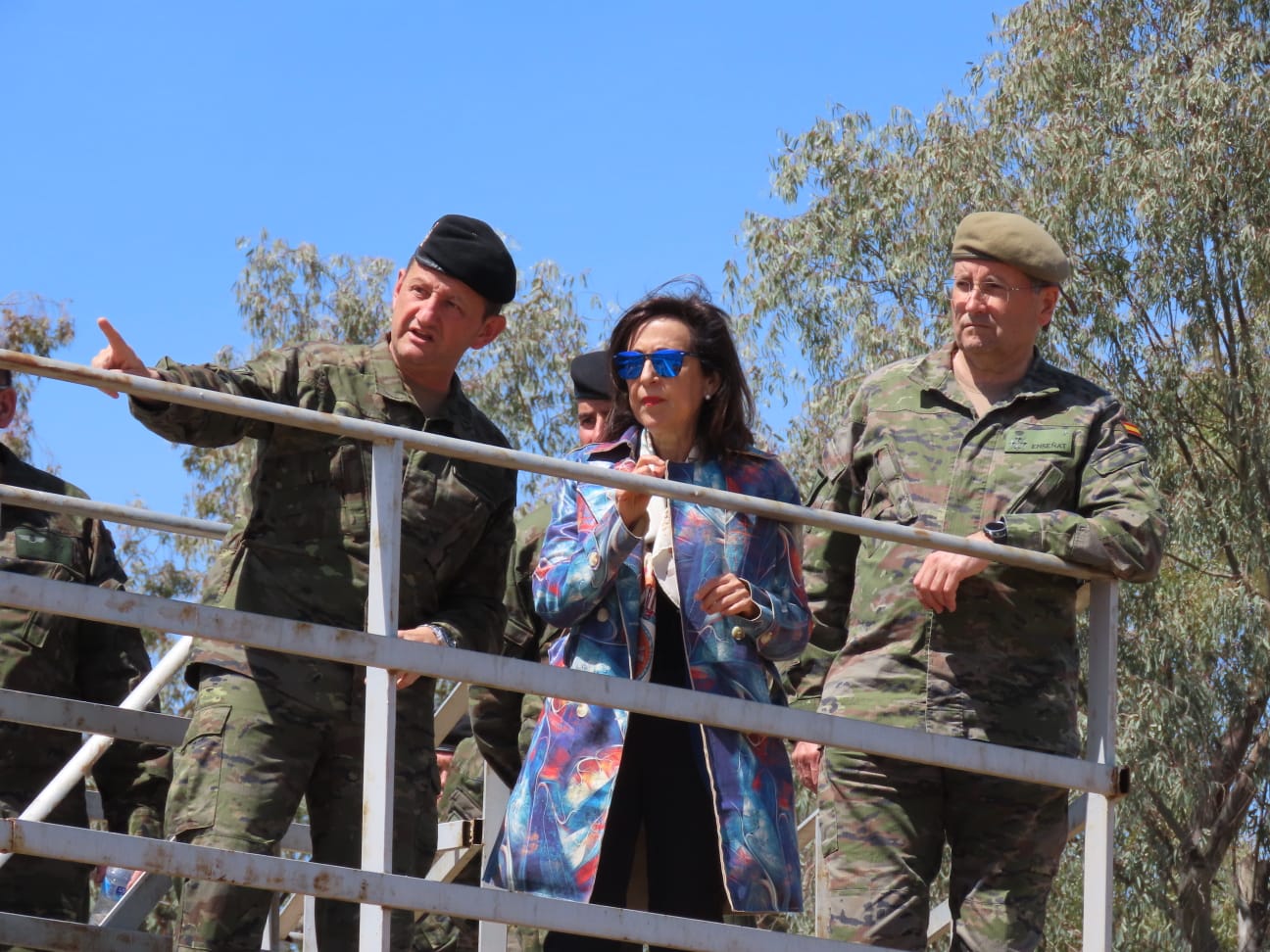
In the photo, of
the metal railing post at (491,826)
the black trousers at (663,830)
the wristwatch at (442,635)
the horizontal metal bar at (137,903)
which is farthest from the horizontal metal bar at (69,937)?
the black trousers at (663,830)

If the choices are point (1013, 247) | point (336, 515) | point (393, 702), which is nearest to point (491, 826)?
Answer: point (336, 515)

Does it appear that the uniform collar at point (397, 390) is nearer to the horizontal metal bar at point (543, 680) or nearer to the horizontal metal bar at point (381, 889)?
the horizontal metal bar at point (543, 680)

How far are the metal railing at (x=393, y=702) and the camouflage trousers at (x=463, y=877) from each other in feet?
6.73

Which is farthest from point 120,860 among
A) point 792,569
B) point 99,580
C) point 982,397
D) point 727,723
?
point 99,580

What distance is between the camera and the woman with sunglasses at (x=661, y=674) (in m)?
3.83

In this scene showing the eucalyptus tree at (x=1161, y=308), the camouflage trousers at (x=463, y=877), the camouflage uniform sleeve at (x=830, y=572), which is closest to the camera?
the camouflage uniform sleeve at (x=830, y=572)

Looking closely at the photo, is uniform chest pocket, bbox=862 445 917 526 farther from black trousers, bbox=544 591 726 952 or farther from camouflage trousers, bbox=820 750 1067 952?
black trousers, bbox=544 591 726 952

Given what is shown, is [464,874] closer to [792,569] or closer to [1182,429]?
[792,569]

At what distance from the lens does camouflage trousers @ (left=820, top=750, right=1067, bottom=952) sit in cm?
417

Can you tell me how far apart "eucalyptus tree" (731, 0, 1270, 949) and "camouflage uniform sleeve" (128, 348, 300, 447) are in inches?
469

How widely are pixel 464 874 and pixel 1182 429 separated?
40.4ft

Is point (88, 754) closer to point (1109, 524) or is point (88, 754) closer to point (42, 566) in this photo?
point (42, 566)

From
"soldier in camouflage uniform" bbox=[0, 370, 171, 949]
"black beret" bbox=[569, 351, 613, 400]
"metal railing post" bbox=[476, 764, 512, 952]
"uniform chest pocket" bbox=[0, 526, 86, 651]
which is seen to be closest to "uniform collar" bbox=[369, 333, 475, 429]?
"metal railing post" bbox=[476, 764, 512, 952]

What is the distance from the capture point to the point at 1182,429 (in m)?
17.0
